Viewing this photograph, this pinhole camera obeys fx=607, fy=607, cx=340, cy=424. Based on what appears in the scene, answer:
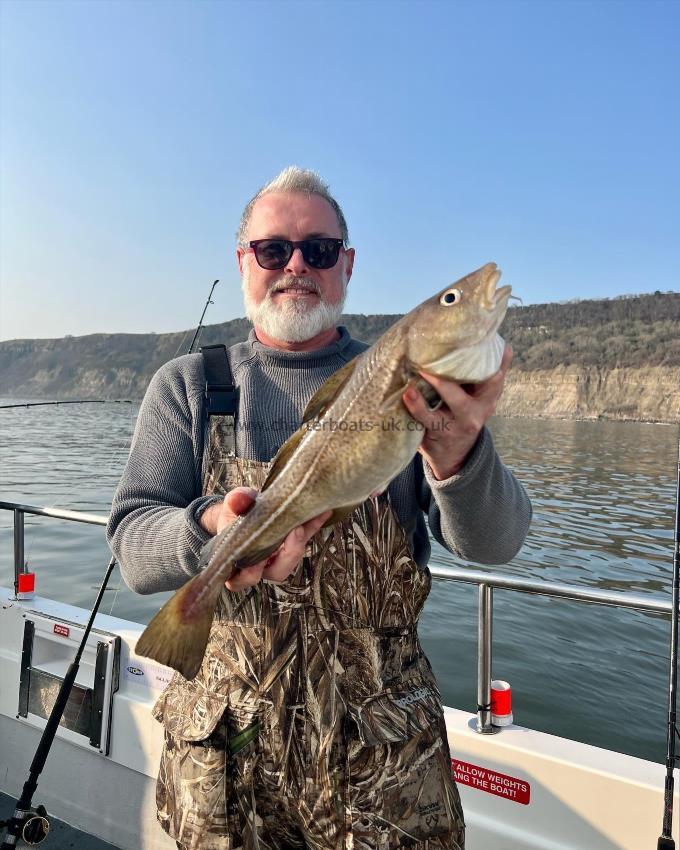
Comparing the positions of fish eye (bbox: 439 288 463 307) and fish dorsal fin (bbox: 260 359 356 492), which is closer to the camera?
fish eye (bbox: 439 288 463 307)

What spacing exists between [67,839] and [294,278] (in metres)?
3.80

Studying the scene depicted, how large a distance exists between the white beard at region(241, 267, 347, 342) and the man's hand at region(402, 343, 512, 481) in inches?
39.7

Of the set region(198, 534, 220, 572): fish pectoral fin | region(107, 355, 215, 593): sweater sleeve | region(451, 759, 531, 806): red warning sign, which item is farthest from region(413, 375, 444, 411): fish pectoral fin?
region(451, 759, 531, 806): red warning sign

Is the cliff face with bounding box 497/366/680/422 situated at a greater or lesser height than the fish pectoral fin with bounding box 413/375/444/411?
greater

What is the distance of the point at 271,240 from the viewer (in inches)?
108

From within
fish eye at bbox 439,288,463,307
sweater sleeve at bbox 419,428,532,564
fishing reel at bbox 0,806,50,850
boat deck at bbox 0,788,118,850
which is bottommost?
boat deck at bbox 0,788,118,850

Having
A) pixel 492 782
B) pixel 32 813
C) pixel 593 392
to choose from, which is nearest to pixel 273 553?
pixel 492 782

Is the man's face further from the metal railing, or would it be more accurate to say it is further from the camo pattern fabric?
the metal railing

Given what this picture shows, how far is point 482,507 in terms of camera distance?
2135 millimetres

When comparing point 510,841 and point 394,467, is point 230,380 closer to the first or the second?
point 394,467

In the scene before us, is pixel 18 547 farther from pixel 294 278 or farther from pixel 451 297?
pixel 451 297

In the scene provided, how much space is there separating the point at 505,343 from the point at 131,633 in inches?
133

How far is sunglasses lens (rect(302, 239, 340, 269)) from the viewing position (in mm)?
2775

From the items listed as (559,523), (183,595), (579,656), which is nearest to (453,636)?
(579,656)
